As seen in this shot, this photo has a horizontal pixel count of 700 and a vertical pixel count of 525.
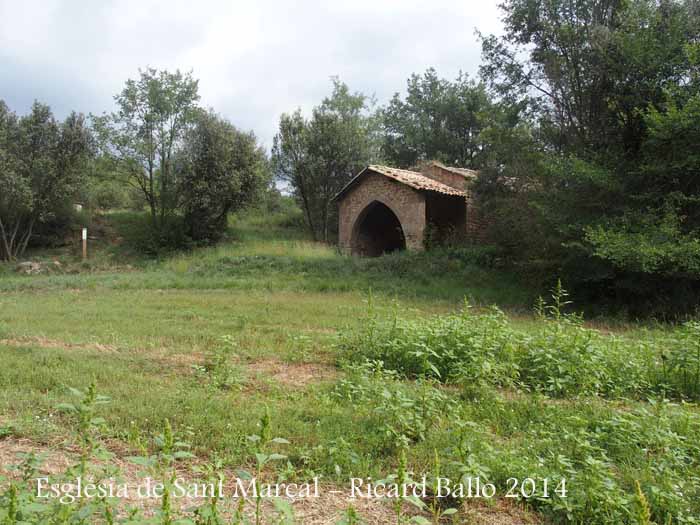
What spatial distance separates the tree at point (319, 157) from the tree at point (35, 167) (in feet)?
30.3

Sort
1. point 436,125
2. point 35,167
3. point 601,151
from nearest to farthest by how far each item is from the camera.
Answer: point 601,151, point 35,167, point 436,125

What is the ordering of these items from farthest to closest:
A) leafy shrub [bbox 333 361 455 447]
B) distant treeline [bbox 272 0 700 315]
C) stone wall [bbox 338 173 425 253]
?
stone wall [bbox 338 173 425 253] → distant treeline [bbox 272 0 700 315] → leafy shrub [bbox 333 361 455 447]

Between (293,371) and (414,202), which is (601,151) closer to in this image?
(414,202)

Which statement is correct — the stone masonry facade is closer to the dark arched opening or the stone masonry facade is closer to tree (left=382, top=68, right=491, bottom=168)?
the dark arched opening

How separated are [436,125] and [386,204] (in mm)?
16441

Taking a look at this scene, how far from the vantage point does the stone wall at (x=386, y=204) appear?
18078mm

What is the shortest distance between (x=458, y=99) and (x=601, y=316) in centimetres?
2595

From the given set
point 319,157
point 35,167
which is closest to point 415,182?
point 319,157

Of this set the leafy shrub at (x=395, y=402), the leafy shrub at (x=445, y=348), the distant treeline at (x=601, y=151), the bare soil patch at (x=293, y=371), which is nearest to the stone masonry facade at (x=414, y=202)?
the distant treeline at (x=601, y=151)

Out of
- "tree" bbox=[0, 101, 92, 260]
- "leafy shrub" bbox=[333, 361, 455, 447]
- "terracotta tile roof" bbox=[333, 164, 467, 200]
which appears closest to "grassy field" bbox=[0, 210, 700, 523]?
"leafy shrub" bbox=[333, 361, 455, 447]

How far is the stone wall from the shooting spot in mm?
18078

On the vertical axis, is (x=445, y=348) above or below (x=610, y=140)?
below

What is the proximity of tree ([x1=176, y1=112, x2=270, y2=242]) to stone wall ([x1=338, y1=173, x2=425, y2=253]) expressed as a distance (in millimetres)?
4199

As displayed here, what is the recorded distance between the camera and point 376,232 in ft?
73.7
